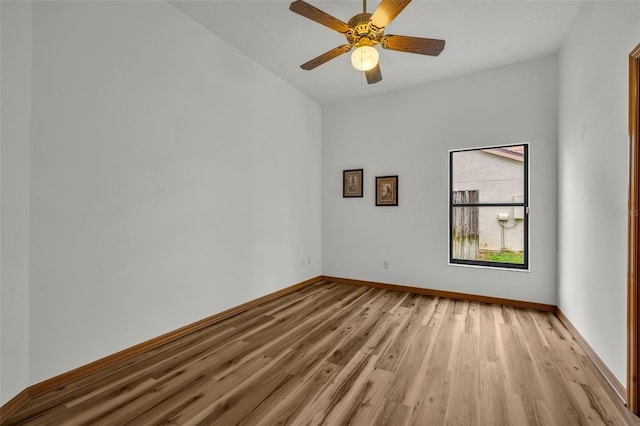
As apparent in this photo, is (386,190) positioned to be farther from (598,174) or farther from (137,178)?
(137,178)

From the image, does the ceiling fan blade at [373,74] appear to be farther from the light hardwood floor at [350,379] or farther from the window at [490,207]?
the light hardwood floor at [350,379]

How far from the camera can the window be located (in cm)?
385

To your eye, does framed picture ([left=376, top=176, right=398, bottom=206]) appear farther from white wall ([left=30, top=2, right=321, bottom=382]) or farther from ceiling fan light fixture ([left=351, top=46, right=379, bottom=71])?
ceiling fan light fixture ([left=351, top=46, right=379, bottom=71])

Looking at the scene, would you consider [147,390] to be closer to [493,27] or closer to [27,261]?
[27,261]

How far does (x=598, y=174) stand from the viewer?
2299mm

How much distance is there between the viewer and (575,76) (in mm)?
2871

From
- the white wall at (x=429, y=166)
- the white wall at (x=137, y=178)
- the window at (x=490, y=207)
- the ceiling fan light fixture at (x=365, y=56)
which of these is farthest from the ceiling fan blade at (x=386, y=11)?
the window at (x=490, y=207)

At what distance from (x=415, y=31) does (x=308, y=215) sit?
2.95m

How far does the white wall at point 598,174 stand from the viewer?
192 cm

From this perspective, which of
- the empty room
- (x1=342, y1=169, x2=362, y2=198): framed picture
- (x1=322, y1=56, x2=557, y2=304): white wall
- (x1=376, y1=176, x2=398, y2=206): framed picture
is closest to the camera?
the empty room

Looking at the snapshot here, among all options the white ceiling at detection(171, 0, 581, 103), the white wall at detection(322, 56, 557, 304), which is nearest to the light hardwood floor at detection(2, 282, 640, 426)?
the white wall at detection(322, 56, 557, 304)

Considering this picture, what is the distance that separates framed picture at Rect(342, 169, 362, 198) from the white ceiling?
4.97 feet

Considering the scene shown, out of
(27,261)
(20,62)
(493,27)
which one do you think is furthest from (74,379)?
(493,27)

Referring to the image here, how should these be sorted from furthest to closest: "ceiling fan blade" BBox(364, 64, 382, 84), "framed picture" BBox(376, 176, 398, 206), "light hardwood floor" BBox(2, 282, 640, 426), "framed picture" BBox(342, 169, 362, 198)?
"framed picture" BBox(342, 169, 362, 198) → "framed picture" BBox(376, 176, 398, 206) → "ceiling fan blade" BBox(364, 64, 382, 84) → "light hardwood floor" BBox(2, 282, 640, 426)
